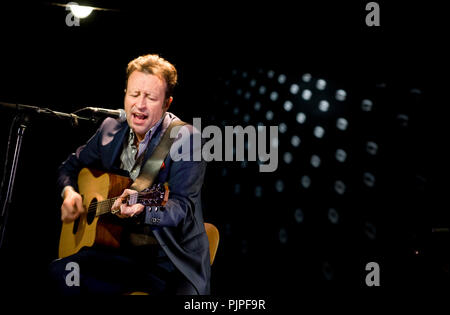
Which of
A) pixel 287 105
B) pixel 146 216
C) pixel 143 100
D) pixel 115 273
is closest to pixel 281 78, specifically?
pixel 287 105

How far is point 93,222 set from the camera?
2.01 meters

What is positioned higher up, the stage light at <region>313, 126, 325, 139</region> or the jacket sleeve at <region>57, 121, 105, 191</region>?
the stage light at <region>313, 126, 325, 139</region>

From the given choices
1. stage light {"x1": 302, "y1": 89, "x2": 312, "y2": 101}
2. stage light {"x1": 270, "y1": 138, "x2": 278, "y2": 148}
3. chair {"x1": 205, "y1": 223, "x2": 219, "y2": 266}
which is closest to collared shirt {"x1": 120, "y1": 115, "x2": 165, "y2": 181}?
chair {"x1": 205, "y1": 223, "x2": 219, "y2": 266}

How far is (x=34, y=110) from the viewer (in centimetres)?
187

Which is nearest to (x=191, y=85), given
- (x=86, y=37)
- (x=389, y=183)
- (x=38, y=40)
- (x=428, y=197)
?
(x=86, y=37)

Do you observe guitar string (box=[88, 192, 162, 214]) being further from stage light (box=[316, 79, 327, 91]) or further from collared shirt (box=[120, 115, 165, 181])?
stage light (box=[316, 79, 327, 91])

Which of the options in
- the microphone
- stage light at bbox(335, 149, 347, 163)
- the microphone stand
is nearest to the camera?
the microphone stand

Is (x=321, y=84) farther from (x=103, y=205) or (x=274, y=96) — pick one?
(x=103, y=205)

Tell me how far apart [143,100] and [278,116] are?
61.4 inches

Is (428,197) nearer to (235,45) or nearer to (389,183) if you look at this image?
(389,183)

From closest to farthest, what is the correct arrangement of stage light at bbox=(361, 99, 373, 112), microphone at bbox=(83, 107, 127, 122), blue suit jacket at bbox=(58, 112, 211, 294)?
blue suit jacket at bbox=(58, 112, 211, 294), microphone at bbox=(83, 107, 127, 122), stage light at bbox=(361, 99, 373, 112)

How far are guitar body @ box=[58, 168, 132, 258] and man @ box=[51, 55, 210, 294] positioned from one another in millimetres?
61

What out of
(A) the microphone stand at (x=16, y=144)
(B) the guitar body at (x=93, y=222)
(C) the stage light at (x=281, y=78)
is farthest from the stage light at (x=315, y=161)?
(A) the microphone stand at (x=16, y=144)

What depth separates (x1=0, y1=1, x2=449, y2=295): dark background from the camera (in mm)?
2289
